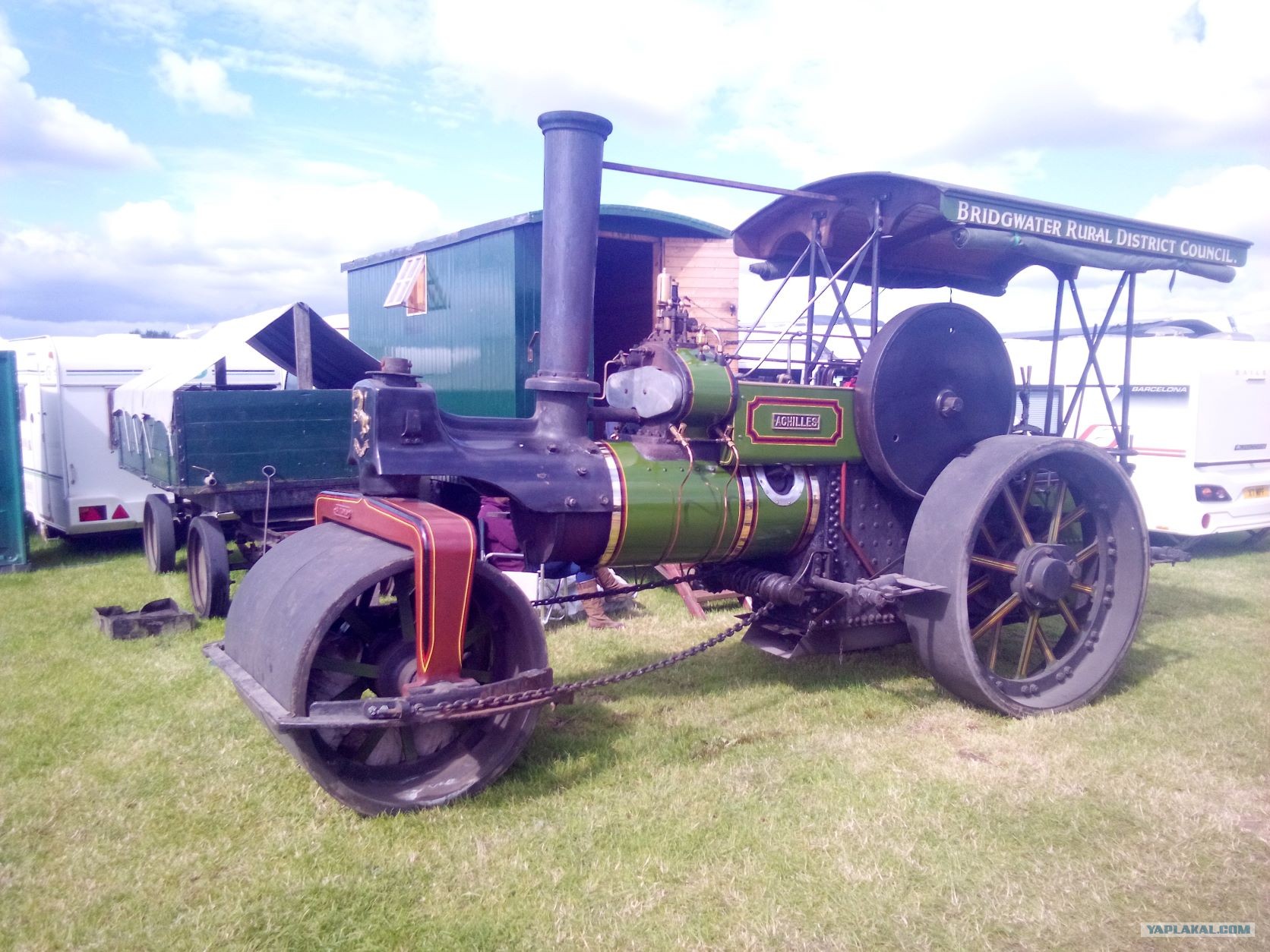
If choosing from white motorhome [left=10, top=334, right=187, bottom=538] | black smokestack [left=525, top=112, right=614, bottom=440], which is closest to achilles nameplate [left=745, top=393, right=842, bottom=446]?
black smokestack [left=525, top=112, right=614, bottom=440]

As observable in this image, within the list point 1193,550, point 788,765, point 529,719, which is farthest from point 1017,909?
point 1193,550

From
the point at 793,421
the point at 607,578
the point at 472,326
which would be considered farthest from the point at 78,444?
the point at 793,421

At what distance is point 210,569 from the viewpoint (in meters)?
5.75

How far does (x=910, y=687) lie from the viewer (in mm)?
4414

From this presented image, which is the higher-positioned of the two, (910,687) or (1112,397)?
(1112,397)

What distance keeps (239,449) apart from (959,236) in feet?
14.5

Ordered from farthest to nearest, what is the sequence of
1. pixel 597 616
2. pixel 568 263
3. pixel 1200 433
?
pixel 1200 433 → pixel 597 616 → pixel 568 263

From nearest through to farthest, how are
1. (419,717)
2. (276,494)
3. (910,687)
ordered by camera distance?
(419,717)
(910,687)
(276,494)

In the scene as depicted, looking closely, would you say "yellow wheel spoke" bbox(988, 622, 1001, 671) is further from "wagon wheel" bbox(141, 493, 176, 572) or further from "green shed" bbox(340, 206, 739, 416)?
"wagon wheel" bbox(141, 493, 176, 572)

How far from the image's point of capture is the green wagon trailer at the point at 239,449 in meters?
5.77

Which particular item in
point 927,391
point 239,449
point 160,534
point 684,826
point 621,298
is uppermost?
point 621,298

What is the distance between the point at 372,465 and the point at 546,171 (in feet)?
4.09

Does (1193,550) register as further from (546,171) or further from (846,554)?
(546,171)

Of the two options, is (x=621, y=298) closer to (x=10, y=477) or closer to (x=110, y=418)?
(x=110, y=418)
